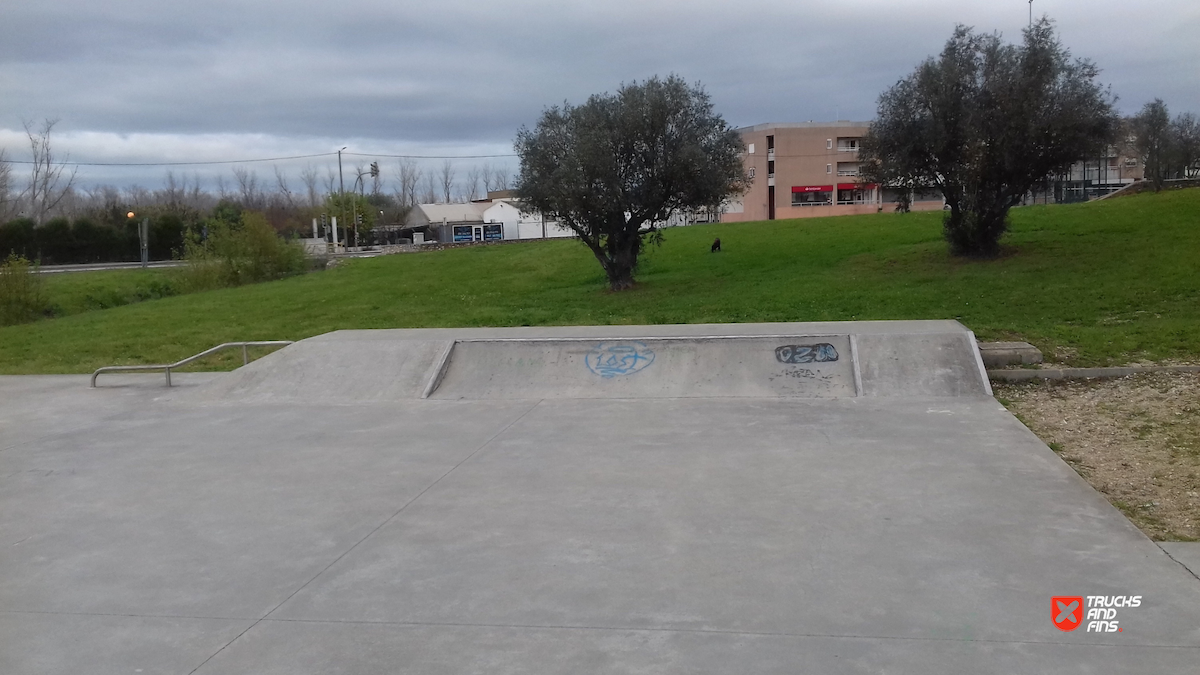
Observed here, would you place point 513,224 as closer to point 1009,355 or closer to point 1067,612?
point 1009,355

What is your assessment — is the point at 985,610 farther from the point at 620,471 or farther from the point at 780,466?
the point at 620,471

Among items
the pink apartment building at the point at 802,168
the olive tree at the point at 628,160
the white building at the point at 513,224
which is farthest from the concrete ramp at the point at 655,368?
the pink apartment building at the point at 802,168

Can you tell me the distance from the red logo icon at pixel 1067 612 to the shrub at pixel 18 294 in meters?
28.3

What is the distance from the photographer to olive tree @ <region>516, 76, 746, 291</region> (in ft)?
65.4

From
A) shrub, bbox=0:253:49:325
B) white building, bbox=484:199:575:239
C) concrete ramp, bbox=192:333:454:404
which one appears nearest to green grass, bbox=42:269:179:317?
shrub, bbox=0:253:49:325

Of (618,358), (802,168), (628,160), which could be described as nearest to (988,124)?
(628,160)

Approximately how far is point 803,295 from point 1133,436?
11111mm

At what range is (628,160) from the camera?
20531 millimetres

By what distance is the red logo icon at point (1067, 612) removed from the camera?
3.92 m

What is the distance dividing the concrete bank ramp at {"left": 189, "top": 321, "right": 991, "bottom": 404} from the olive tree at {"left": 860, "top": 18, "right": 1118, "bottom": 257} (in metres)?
9.23

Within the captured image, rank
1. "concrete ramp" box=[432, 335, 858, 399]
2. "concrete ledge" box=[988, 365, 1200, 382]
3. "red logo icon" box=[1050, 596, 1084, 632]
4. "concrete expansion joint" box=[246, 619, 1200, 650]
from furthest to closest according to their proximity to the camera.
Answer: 1. "concrete ledge" box=[988, 365, 1200, 382]
2. "concrete ramp" box=[432, 335, 858, 399]
3. "red logo icon" box=[1050, 596, 1084, 632]
4. "concrete expansion joint" box=[246, 619, 1200, 650]

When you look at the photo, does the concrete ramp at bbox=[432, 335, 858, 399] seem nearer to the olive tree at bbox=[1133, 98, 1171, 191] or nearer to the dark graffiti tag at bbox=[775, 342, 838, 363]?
the dark graffiti tag at bbox=[775, 342, 838, 363]

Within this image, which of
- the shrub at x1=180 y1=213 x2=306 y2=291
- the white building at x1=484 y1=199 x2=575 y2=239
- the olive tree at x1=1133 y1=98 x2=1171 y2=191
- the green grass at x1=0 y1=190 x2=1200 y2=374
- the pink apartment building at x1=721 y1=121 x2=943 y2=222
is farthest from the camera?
the pink apartment building at x1=721 y1=121 x2=943 y2=222

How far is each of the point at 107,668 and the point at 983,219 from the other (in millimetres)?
20201
